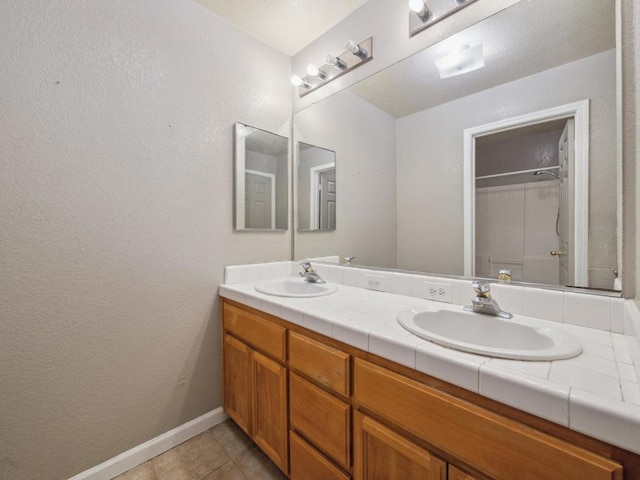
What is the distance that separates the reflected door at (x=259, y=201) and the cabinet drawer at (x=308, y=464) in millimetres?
1195

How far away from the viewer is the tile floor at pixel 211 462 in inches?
50.5

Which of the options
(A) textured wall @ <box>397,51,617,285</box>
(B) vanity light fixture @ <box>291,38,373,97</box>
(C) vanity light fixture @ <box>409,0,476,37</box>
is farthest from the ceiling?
(A) textured wall @ <box>397,51,617,285</box>

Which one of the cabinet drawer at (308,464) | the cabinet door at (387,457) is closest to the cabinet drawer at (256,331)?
the cabinet drawer at (308,464)

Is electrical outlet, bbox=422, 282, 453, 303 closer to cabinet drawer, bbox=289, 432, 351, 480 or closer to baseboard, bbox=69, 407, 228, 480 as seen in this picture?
cabinet drawer, bbox=289, 432, 351, 480

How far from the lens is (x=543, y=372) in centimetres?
60

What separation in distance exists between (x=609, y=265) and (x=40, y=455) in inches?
90.4

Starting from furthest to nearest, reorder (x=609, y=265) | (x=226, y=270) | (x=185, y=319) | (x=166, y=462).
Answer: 1. (x=226, y=270)
2. (x=185, y=319)
3. (x=166, y=462)
4. (x=609, y=265)

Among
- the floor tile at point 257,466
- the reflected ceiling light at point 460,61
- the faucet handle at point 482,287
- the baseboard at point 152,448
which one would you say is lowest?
the floor tile at point 257,466

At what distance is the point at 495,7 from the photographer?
111 cm

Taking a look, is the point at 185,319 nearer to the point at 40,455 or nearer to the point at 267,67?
the point at 40,455

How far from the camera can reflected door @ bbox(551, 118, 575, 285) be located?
96 cm

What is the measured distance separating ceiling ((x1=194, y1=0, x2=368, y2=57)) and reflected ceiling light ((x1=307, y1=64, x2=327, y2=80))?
22 centimetres

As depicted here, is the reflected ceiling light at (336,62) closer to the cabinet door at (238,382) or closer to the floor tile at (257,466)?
the cabinet door at (238,382)

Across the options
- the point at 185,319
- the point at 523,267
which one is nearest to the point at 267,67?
the point at 185,319
